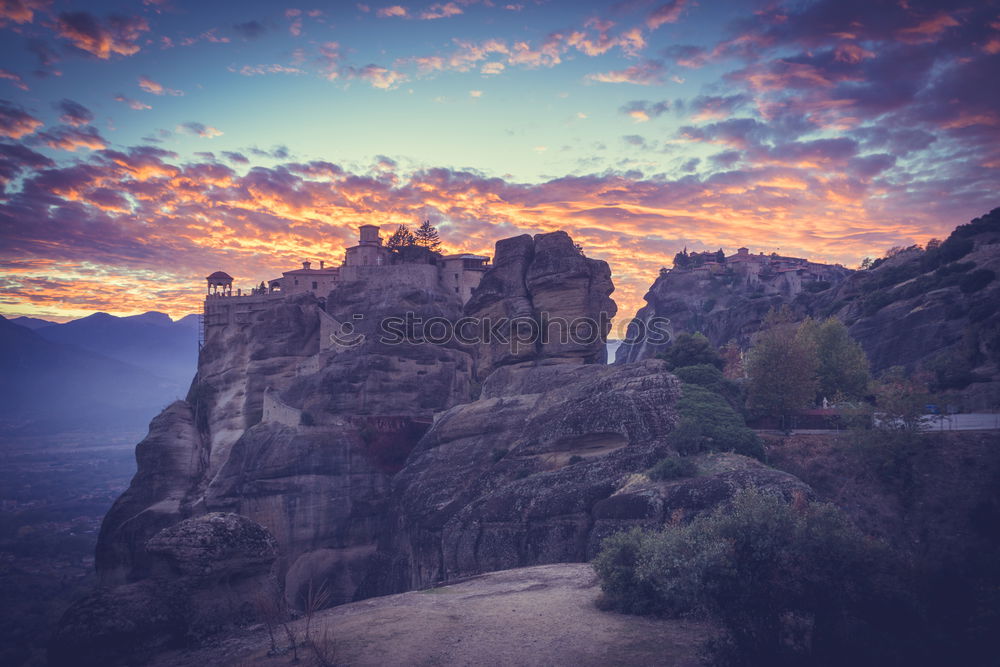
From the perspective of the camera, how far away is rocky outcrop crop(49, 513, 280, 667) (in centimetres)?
1650

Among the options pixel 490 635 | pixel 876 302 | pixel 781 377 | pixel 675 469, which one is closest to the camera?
pixel 490 635

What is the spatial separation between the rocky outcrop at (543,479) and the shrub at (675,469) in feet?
1.87

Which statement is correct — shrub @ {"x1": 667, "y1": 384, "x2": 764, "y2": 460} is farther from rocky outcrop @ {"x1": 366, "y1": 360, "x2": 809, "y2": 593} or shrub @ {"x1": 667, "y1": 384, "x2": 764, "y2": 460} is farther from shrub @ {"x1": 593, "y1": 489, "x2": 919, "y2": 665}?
shrub @ {"x1": 593, "y1": 489, "x2": 919, "y2": 665}

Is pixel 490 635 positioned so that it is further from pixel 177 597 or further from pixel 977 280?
pixel 977 280

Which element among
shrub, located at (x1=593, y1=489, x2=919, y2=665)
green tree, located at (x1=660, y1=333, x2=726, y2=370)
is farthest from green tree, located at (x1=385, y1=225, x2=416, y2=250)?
shrub, located at (x1=593, y1=489, x2=919, y2=665)

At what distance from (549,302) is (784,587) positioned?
35.1 m

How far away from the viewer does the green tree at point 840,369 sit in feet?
139

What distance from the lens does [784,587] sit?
13742 millimetres

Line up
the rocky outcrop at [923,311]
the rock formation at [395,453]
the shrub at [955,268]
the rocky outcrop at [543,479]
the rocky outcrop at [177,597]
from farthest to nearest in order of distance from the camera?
the shrub at [955,268]
the rocky outcrop at [923,311]
the rocky outcrop at [543,479]
the rock formation at [395,453]
the rocky outcrop at [177,597]

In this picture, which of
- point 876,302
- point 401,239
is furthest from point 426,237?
point 876,302

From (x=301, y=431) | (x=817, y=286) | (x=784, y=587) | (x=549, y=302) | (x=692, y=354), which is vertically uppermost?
(x=817, y=286)

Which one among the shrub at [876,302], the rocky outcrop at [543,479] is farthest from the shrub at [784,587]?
the shrub at [876,302]

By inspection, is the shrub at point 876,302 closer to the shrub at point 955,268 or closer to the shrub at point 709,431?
the shrub at point 955,268

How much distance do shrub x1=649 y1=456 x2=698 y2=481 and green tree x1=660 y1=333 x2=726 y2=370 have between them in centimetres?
1788
